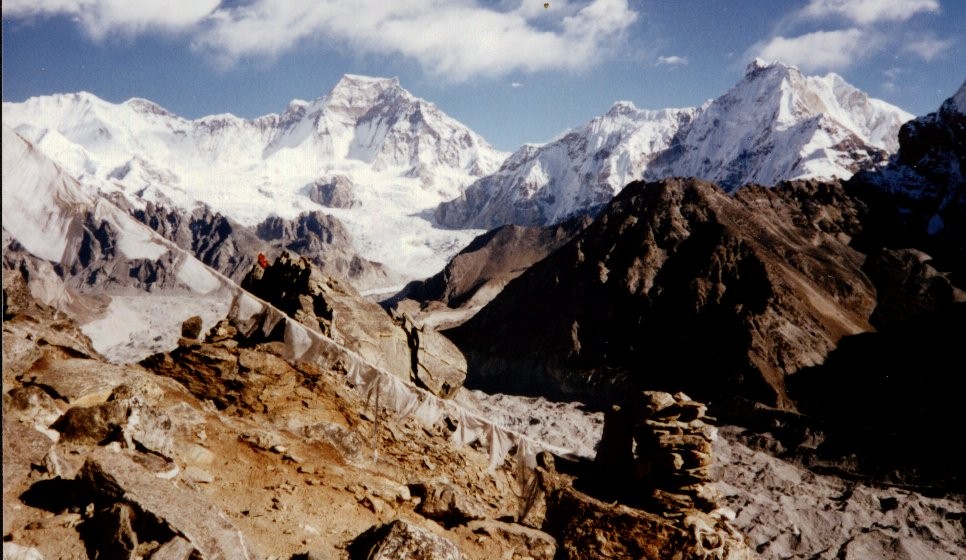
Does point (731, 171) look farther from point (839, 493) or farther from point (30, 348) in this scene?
point (30, 348)

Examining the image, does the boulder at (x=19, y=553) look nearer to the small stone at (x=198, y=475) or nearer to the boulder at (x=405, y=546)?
the small stone at (x=198, y=475)

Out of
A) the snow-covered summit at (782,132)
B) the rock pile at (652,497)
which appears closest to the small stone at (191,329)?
the rock pile at (652,497)

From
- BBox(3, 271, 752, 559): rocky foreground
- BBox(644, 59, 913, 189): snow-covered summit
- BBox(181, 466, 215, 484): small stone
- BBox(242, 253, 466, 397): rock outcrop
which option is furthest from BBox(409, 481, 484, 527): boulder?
BBox(644, 59, 913, 189): snow-covered summit

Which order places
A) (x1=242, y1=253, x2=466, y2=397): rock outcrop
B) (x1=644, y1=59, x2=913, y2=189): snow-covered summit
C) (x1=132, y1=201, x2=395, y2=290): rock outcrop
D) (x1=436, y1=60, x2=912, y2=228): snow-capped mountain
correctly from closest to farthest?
(x1=242, y1=253, x2=466, y2=397): rock outcrop < (x1=644, y1=59, x2=913, y2=189): snow-covered summit < (x1=436, y1=60, x2=912, y2=228): snow-capped mountain < (x1=132, y1=201, x2=395, y2=290): rock outcrop

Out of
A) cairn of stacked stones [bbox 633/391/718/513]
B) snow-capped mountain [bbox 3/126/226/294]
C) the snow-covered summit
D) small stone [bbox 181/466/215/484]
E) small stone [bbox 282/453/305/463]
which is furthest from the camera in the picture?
the snow-covered summit

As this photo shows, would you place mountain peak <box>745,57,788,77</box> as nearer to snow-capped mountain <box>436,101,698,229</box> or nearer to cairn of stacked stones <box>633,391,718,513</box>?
snow-capped mountain <box>436,101,698,229</box>

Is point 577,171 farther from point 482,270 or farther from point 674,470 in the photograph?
point 674,470

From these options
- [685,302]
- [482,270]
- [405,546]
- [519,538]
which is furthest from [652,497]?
[482,270]
